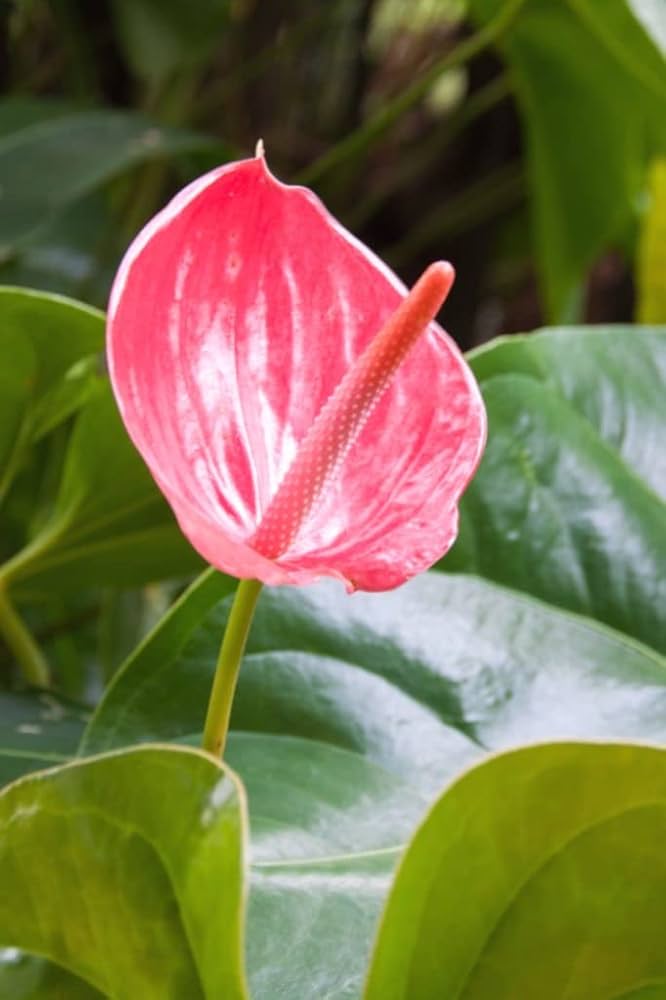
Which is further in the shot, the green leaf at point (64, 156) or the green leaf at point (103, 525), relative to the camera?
the green leaf at point (64, 156)

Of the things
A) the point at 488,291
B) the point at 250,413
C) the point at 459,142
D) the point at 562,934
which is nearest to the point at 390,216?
the point at 459,142

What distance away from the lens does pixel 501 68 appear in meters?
1.45

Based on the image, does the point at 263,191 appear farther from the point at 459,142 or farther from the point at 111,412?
the point at 459,142

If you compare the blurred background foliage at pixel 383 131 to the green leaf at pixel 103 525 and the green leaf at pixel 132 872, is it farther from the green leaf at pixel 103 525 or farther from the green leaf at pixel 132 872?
the green leaf at pixel 132 872

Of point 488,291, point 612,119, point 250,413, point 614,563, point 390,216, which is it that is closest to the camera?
point 250,413

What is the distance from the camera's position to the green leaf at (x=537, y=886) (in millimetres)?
287

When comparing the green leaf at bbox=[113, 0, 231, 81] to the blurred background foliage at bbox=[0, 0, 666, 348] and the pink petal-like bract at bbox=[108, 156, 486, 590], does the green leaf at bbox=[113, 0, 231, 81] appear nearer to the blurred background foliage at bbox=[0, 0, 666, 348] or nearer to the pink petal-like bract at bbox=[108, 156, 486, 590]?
the blurred background foliage at bbox=[0, 0, 666, 348]

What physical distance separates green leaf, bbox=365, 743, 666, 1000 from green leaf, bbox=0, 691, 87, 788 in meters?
0.21

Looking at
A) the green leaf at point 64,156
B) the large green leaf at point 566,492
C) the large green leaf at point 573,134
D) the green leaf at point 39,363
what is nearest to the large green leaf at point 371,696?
the large green leaf at point 566,492

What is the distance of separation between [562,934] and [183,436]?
0.17 m

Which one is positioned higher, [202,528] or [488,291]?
[202,528]

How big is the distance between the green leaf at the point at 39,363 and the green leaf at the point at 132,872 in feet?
0.71

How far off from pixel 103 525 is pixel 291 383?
0.65ft

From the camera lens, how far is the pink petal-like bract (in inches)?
12.8
